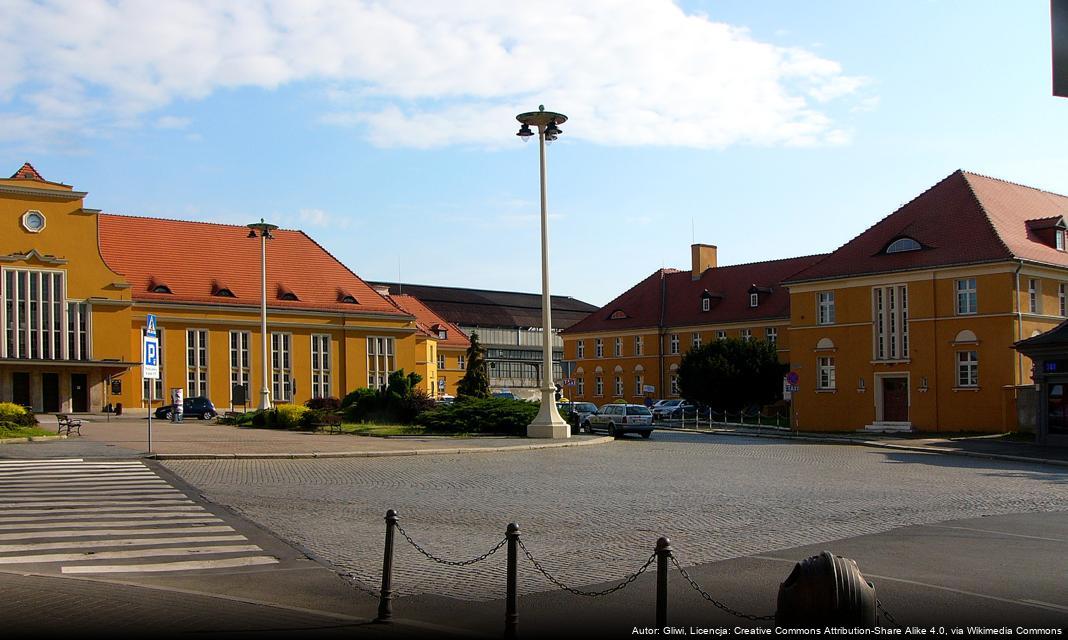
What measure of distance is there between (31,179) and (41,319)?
8.57 m

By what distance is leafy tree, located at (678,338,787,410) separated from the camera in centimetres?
6512

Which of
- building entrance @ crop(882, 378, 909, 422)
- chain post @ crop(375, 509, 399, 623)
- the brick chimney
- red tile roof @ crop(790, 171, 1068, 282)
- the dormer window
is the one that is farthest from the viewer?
the brick chimney

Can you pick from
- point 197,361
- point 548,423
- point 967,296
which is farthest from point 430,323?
point 548,423

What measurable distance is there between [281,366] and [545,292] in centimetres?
4093

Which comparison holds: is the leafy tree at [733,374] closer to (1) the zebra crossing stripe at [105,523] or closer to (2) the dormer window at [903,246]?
(2) the dormer window at [903,246]

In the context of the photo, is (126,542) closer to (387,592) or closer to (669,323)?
(387,592)

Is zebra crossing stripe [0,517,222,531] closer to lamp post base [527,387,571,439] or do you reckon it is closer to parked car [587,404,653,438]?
lamp post base [527,387,571,439]

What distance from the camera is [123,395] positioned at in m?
65.9

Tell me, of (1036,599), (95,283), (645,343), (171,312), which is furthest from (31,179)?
(1036,599)

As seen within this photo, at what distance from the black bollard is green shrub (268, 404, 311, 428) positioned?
3707cm

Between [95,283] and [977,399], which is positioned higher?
[95,283]

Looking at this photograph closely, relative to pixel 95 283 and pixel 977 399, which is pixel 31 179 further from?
pixel 977 399

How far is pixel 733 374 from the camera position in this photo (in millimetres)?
64812

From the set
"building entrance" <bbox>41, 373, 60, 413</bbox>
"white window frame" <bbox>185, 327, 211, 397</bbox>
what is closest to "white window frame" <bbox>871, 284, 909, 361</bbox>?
"white window frame" <bbox>185, 327, 211, 397</bbox>
